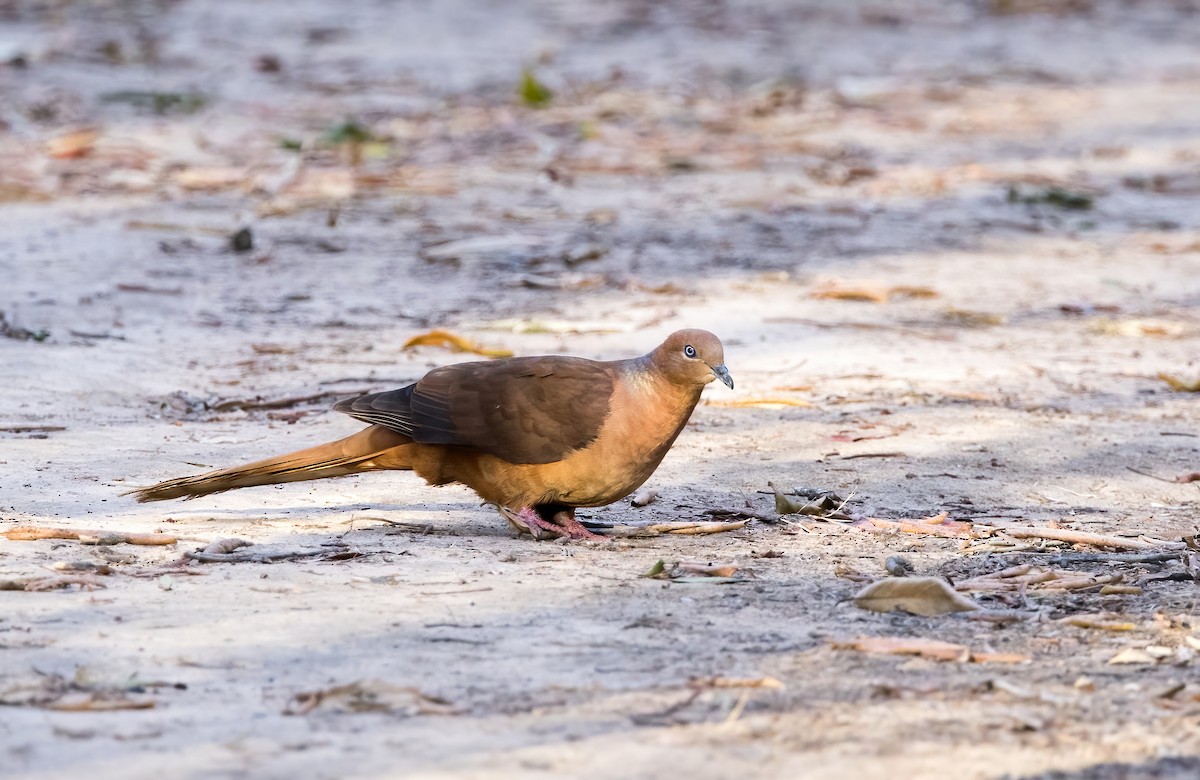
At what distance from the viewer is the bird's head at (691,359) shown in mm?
5066

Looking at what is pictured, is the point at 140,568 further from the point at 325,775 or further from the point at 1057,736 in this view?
the point at 1057,736

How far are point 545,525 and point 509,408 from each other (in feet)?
1.32

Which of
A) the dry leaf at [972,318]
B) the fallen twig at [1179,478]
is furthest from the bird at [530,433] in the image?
the dry leaf at [972,318]

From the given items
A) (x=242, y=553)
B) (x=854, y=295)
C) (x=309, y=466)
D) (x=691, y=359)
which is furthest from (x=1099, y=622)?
(x=854, y=295)

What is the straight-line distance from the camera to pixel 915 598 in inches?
171

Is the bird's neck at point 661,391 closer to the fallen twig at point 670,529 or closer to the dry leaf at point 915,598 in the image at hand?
the fallen twig at point 670,529

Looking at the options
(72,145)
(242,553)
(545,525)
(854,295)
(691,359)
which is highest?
(72,145)

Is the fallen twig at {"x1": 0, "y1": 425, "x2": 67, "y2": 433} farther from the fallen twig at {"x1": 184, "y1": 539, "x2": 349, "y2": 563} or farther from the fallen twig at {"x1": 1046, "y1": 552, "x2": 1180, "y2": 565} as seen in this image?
the fallen twig at {"x1": 1046, "y1": 552, "x2": 1180, "y2": 565}

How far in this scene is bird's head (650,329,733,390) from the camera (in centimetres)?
507

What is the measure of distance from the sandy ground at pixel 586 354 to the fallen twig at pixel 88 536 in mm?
55

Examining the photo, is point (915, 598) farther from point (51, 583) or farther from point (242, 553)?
point (51, 583)

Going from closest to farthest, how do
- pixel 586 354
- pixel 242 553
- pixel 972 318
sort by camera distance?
pixel 242 553
pixel 586 354
pixel 972 318

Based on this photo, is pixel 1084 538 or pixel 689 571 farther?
pixel 1084 538

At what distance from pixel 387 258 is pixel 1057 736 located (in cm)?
700
